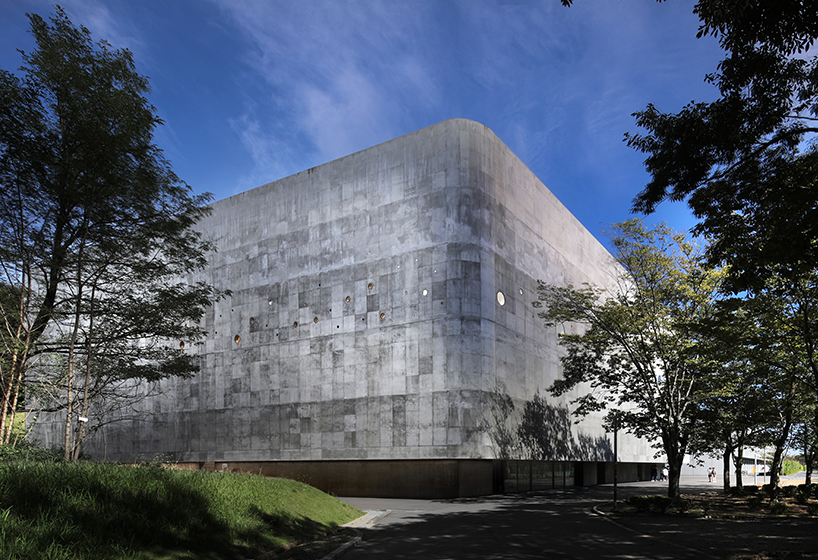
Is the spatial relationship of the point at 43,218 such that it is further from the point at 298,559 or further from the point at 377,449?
the point at 377,449

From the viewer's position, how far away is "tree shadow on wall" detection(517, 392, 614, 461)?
33.2m

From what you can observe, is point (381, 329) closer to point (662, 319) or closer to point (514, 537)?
point (662, 319)

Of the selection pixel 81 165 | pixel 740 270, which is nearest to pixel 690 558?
pixel 740 270

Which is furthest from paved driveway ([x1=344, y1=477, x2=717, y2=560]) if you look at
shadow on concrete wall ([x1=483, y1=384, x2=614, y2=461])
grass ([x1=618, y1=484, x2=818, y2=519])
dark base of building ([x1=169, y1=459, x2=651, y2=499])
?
shadow on concrete wall ([x1=483, y1=384, x2=614, y2=461])

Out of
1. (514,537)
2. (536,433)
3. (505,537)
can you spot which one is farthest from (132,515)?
(536,433)

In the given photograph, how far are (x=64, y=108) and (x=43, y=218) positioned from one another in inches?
149

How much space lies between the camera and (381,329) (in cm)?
3116

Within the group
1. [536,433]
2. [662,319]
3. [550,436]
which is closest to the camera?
[662,319]

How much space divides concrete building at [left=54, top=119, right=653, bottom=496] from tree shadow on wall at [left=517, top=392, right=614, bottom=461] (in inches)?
10.4

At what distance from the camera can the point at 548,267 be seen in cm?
3894

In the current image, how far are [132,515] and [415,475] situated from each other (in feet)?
70.2

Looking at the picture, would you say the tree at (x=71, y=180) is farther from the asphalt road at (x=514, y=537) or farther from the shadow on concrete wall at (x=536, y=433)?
the shadow on concrete wall at (x=536, y=433)

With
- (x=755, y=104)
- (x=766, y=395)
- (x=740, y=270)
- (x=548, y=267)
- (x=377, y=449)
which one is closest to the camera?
(x=755, y=104)

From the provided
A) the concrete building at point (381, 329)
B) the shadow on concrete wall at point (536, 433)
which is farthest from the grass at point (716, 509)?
the concrete building at point (381, 329)
